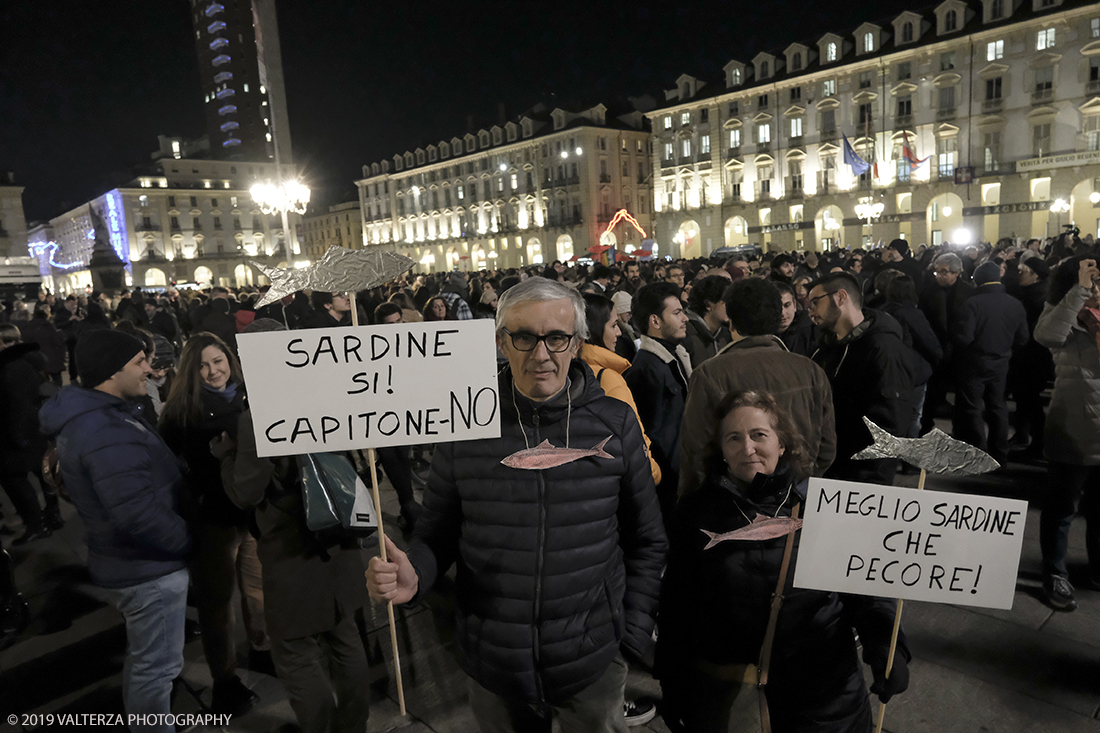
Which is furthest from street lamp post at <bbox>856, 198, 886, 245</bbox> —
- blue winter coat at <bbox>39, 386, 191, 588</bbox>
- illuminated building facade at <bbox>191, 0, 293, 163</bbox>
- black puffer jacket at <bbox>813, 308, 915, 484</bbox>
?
illuminated building facade at <bbox>191, 0, 293, 163</bbox>

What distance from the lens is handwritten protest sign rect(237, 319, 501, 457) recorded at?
5.65 ft

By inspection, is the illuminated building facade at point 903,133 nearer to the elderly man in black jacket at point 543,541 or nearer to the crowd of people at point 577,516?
the crowd of people at point 577,516

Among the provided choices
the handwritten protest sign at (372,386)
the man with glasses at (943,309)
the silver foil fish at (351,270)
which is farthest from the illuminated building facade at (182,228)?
the handwritten protest sign at (372,386)

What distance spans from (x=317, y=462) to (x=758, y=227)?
1853 inches

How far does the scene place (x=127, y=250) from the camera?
231ft

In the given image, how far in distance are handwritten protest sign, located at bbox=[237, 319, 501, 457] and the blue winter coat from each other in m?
1.21

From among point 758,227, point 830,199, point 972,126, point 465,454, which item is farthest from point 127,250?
point 465,454

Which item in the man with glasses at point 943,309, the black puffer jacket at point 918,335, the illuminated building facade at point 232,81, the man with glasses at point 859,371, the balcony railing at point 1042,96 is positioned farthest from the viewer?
the illuminated building facade at point 232,81

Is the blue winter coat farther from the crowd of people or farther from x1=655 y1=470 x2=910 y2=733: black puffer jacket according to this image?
Result: x1=655 y1=470 x2=910 y2=733: black puffer jacket

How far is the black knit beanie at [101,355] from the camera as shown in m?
2.59

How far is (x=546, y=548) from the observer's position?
1.87 meters

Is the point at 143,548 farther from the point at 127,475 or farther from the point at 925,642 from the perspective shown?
the point at 925,642

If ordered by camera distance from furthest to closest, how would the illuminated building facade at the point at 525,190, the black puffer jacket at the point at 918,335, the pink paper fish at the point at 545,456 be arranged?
the illuminated building facade at the point at 525,190
the black puffer jacket at the point at 918,335
the pink paper fish at the point at 545,456

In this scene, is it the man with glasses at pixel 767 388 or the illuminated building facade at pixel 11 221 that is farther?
the illuminated building facade at pixel 11 221
